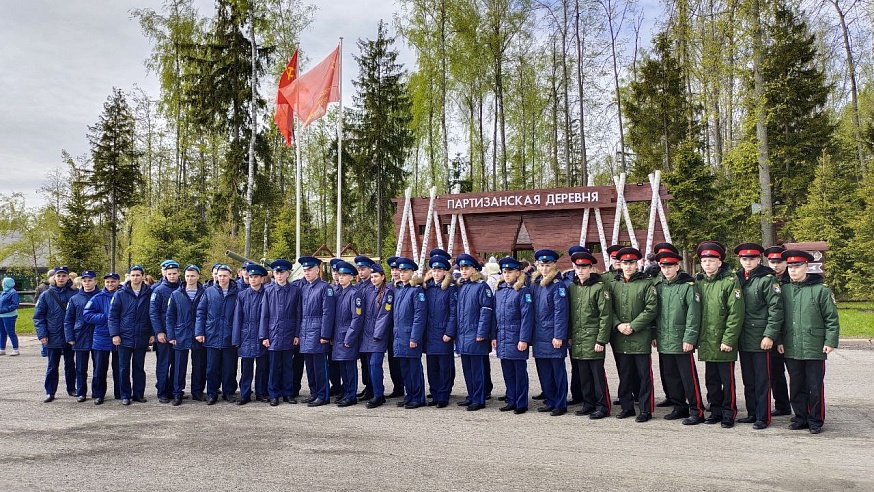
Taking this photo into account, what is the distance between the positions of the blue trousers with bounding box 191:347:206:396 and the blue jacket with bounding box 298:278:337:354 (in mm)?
1604

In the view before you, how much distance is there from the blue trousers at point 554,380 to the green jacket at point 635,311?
2.35ft

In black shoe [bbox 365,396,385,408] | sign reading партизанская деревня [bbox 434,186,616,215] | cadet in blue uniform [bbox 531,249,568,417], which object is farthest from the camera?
sign reading партизанская деревня [bbox 434,186,616,215]

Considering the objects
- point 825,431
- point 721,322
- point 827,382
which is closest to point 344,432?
point 721,322

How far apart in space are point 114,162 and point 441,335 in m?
30.2

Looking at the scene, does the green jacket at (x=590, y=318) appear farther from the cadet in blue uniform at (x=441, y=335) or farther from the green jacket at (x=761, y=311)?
the cadet in blue uniform at (x=441, y=335)

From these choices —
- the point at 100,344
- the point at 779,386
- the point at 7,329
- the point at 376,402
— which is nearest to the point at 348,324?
the point at 376,402

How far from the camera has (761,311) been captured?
684cm

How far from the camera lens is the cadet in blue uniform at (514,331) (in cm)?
769

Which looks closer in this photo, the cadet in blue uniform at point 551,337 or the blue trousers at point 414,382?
the cadet in blue uniform at point 551,337

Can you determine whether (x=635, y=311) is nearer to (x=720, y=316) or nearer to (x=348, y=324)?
(x=720, y=316)

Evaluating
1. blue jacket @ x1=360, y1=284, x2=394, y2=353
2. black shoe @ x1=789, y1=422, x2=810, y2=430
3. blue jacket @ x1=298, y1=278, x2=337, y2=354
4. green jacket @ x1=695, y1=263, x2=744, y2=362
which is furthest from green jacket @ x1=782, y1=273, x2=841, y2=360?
blue jacket @ x1=298, y1=278, x2=337, y2=354

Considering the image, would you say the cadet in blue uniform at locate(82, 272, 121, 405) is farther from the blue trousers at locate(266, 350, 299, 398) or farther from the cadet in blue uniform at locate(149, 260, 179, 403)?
the blue trousers at locate(266, 350, 299, 398)

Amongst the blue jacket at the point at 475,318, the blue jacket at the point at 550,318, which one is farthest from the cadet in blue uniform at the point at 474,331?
the blue jacket at the point at 550,318

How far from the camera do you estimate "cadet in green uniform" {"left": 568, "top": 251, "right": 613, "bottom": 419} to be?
7.34 meters
